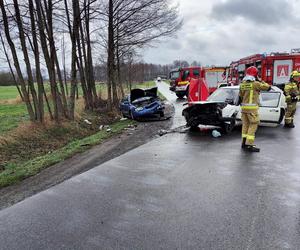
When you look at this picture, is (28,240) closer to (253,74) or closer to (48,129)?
(253,74)

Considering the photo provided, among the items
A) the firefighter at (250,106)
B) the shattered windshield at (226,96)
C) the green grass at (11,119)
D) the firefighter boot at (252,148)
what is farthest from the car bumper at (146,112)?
the firefighter boot at (252,148)

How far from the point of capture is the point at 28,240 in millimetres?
3639

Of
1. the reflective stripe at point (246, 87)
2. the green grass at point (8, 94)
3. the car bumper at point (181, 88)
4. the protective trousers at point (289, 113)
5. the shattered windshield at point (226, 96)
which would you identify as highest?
the reflective stripe at point (246, 87)

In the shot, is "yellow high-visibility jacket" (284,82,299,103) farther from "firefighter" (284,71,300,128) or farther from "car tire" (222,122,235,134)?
"car tire" (222,122,235,134)

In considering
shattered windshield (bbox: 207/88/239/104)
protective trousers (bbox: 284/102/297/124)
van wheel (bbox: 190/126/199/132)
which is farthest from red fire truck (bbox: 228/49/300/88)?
van wheel (bbox: 190/126/199/132)

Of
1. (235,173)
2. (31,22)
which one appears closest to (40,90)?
(31,22)

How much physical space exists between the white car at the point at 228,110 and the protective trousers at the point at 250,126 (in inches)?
76.8

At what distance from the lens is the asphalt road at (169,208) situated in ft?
11.5

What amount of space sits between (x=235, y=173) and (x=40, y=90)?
9.46 m

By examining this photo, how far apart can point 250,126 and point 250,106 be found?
490mm

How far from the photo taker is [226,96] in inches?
421

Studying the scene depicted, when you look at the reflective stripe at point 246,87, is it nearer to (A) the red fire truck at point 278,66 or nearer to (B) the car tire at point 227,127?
(B) the car tire at point 227,127

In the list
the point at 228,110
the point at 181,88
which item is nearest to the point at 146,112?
the point at 228,110

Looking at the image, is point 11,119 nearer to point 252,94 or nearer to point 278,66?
point 252,94
